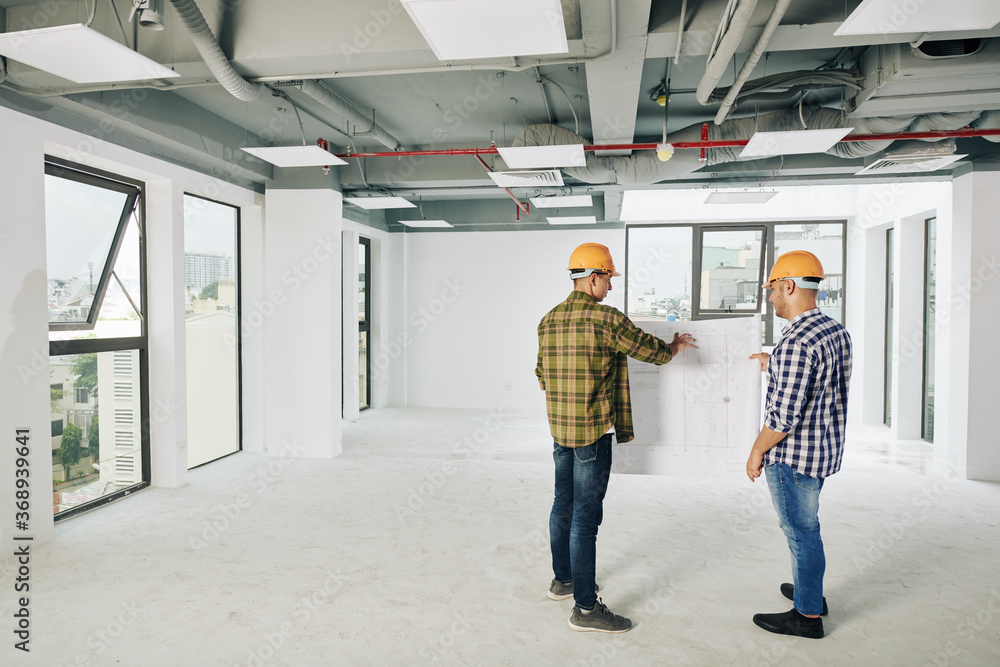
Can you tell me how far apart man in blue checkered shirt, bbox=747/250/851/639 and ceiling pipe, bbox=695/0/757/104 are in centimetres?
86

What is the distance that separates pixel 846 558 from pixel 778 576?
0.56 metres

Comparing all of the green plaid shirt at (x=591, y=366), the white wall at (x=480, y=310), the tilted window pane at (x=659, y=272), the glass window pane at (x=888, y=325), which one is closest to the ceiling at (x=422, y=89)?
the green plaid shirt at (x=591, y=366)

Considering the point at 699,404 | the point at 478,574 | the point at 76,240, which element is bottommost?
the point at 478,574

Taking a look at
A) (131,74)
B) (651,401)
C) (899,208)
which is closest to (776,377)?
(651,401)

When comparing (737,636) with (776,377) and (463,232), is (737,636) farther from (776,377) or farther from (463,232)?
(463,232)

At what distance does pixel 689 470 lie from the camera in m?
2.85

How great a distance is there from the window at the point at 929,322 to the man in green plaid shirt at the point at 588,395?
4994mm

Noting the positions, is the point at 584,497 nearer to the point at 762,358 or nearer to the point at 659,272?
the point at 762,358

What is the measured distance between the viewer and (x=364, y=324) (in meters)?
8.29

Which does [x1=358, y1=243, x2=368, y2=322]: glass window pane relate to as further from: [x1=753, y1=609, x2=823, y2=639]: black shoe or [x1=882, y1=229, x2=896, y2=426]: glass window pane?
[x1=753, y1=609, x2=823, y2=639]: black shoe

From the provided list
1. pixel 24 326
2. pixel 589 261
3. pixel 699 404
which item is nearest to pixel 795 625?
pixel 699 404

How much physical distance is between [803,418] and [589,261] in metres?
1.02

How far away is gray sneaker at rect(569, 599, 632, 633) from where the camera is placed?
2500 millimetres

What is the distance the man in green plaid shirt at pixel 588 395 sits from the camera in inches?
96.4
